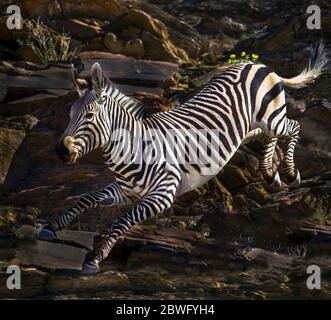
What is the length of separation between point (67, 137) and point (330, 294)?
3.22 m

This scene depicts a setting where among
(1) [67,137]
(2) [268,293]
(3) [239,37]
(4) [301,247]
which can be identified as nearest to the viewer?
(2) [268,293]

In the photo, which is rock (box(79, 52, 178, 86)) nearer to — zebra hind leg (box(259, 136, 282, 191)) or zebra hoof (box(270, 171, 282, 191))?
zebra hind leg (box(259, 136, 282, 191))

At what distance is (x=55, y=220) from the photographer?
844 cm

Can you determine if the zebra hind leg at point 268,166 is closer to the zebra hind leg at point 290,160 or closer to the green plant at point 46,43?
the zebra hind leg at point 290,160

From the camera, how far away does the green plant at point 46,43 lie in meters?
12.1

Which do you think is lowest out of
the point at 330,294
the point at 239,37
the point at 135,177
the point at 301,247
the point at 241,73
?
the point at 330,294

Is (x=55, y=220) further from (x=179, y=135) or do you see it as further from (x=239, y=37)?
(x=239, y=37)

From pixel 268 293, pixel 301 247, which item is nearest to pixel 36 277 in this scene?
pixel 268 293

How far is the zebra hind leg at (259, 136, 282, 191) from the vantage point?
32.0 ft

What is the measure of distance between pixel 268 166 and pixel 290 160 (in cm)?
32

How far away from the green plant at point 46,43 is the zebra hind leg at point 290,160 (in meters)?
4.13

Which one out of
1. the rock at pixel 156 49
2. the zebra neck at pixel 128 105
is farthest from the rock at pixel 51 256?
the rock at pixel 156 49

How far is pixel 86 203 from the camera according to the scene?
8523 mm

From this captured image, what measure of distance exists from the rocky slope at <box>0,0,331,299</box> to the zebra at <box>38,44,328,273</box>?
37 centimetres
